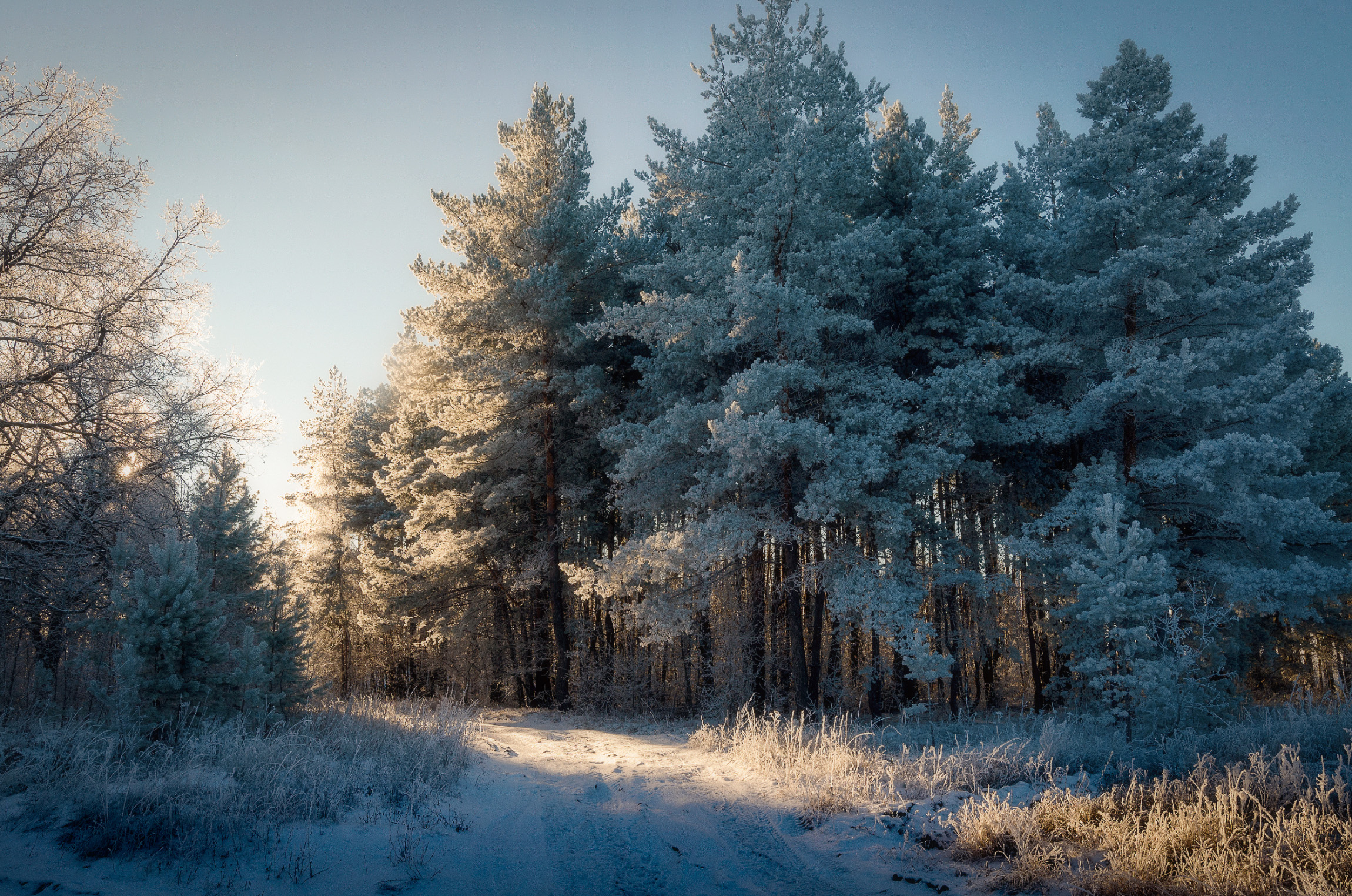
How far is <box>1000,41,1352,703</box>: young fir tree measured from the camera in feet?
39.4

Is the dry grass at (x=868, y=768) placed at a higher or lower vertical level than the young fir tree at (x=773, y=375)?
lower

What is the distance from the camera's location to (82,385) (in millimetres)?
9500

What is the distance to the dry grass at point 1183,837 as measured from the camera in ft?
12.1

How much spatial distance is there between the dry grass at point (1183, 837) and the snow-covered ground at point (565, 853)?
493 mm

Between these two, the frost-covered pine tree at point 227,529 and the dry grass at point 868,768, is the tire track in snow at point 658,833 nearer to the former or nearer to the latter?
the dry grass at point 868,768

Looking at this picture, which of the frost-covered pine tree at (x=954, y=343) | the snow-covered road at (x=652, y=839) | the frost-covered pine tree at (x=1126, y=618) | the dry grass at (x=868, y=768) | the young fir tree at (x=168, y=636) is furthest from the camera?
the frost-covered pine tree at (x=954, y=343)

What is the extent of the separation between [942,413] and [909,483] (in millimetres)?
1790

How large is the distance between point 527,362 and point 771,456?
26.3ft

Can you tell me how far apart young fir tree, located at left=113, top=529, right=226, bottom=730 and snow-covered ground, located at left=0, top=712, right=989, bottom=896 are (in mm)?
2898

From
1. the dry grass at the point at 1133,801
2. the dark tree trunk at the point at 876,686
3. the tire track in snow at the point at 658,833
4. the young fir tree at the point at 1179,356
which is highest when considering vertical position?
the young fir tree at the point at 1179,356

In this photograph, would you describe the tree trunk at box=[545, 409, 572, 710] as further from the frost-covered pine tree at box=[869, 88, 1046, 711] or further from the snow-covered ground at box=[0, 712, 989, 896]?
the snow-covered ground at box=[0, 712, 989, 896]

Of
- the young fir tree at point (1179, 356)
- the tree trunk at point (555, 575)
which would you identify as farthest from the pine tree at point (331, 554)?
the young fir tree at point (1179, 356)

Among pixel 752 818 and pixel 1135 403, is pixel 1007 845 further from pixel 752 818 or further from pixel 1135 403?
pixel 1135 403

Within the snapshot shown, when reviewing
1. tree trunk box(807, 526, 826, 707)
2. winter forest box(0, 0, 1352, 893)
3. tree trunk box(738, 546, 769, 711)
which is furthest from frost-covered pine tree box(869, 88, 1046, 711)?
tree trunk box(738, 546, 769, 711)
